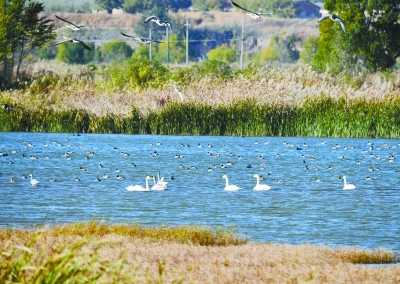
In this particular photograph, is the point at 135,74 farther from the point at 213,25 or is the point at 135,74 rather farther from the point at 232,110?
the point at 213,25

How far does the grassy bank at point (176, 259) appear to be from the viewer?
988cm

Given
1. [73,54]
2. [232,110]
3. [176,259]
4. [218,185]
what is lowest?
[73,54]

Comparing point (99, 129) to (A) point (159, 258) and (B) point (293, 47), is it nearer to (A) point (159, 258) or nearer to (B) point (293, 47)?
(A) point (159, 258)

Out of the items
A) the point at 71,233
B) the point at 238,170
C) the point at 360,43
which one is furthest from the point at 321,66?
the point at 71,233

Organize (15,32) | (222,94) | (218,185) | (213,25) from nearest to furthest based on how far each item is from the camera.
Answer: (218,185) → (222,94) → (15,32) → (213,25)

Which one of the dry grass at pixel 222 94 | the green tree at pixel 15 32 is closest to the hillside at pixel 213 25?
the green tree at pixel 15 32

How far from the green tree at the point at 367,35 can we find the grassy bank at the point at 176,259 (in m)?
47.7

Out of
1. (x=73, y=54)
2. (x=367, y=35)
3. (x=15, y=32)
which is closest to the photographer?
(x=367, y=35)

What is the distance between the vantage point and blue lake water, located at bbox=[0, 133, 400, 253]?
20016 mm

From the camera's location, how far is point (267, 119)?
44438 millimetres

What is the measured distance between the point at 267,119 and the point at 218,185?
16.1 m

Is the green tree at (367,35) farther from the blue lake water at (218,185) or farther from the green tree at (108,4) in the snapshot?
the green tree at (108,4)

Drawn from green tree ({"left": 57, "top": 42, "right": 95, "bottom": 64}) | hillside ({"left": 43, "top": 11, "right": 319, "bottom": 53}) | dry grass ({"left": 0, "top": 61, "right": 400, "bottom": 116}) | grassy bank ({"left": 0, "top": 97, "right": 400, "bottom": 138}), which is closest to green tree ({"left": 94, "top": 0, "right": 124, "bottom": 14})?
hillside ({"left": 43, "top": 11, "right": 319, "bottom": 53})

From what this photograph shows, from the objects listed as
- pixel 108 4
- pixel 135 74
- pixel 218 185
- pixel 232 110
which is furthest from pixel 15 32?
pixel 108 4
